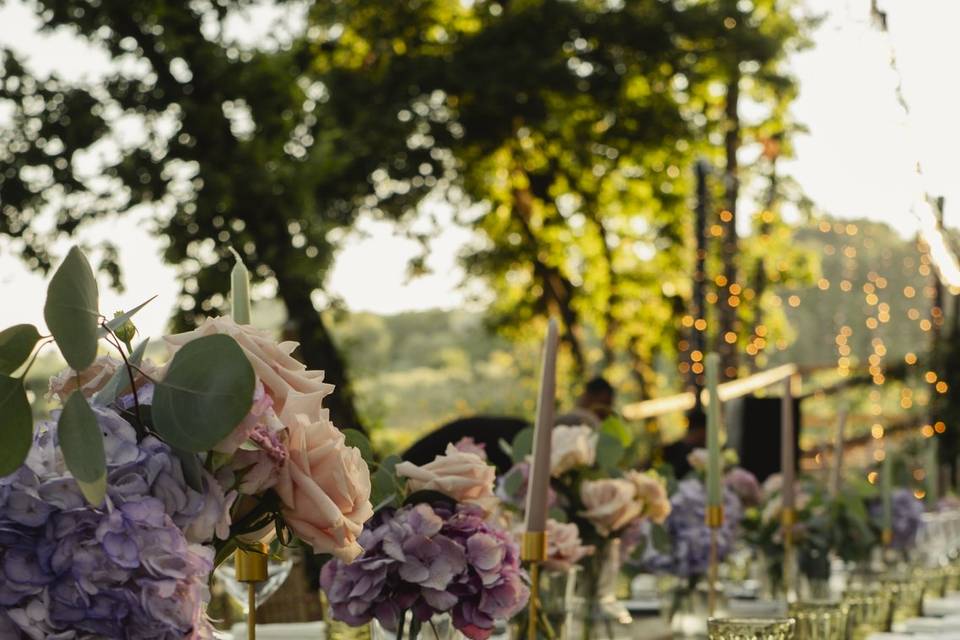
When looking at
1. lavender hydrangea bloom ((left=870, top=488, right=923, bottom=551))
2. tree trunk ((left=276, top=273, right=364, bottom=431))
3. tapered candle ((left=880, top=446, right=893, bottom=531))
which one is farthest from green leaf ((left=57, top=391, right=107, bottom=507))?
tree trunk ((left=276, top=273, right=364, bottom=431))

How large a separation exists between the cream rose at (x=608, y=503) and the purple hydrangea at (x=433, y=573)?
80 centimetres

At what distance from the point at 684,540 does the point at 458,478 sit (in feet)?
4.46

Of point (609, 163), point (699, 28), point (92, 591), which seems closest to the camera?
point (92, 591)

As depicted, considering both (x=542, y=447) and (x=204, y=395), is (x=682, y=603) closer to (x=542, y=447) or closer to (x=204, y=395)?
(x=542, y=447)

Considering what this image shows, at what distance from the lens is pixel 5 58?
12930mm

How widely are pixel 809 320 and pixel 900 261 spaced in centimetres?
284

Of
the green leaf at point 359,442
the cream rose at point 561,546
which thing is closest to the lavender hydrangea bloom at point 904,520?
the cream rose at point 561,546

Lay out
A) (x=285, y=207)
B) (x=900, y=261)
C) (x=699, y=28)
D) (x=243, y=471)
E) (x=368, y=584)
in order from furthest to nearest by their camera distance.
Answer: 1. (x=900, y=261)
2. (x=699, y=28)
3. (x=285, y=207)
4. (x=368, y=584)
5. (x=243, y=471)

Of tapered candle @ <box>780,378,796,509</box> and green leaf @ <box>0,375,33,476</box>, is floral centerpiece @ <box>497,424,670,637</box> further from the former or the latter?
green leaf @ <box>0,375,33,476</box>

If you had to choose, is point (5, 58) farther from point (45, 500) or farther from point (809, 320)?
point (809, 320)

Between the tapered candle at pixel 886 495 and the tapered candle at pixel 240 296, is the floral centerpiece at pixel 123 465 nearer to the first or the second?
the tapered candle at pixel 240 296

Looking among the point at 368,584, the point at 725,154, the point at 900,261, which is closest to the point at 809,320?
the point at 900,261

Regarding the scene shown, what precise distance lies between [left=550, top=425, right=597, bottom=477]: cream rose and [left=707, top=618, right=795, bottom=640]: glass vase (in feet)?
2.31

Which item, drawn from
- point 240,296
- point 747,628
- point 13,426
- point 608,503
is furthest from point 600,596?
point 13,426
